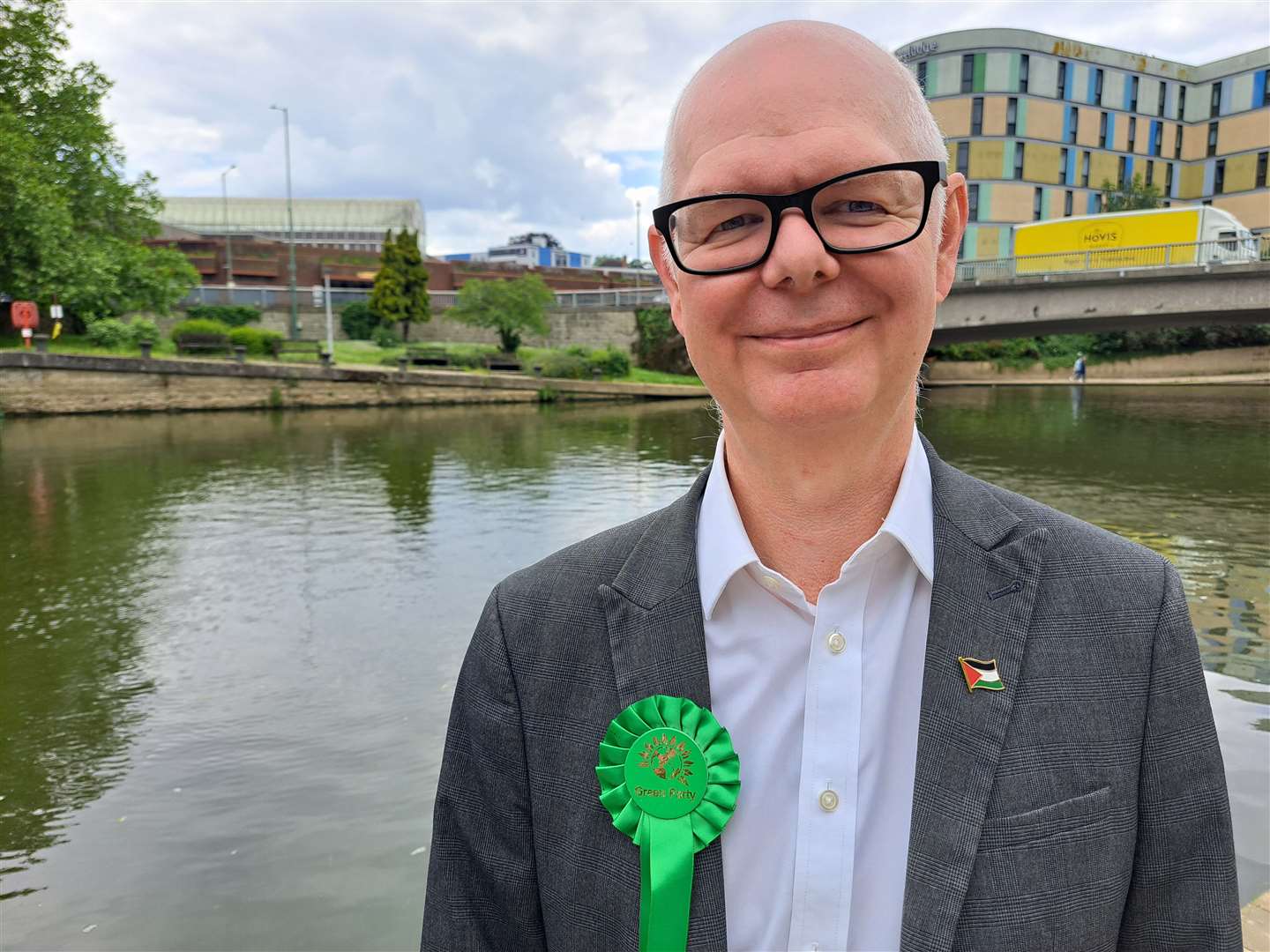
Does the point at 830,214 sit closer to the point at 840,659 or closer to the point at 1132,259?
the point at 840,659

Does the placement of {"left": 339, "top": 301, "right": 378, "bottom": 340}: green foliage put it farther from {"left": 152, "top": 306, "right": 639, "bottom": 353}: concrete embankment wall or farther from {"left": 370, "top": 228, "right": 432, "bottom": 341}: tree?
{"left": 370, "top": 228, "right": 432, "bottom": 341}: tree

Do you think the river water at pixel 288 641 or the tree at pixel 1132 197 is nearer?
the river water at pixel 288 641

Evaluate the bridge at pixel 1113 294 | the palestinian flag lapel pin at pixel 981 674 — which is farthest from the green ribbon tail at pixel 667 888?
the bridge at pixel 1113 294

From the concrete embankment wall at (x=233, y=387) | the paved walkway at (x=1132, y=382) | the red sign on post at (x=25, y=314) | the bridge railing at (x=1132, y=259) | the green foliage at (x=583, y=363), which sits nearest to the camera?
the bridge railing at (x=1132, y=259)

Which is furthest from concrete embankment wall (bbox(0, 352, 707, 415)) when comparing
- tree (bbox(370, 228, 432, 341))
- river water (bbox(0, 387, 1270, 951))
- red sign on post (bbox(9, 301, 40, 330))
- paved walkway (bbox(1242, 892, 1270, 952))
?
paved walkway (bbox(1242, 892, 1270, 952))

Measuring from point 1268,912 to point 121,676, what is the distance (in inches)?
301

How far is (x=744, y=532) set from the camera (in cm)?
152

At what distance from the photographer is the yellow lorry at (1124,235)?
32.8 m

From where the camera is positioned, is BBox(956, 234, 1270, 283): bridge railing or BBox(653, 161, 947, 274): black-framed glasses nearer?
BBox(653, 161, 947, 274): black-framed glasses

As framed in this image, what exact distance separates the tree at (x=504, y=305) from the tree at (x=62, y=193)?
494 inches

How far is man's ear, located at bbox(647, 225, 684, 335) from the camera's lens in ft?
5.09

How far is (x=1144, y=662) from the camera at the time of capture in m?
1.35

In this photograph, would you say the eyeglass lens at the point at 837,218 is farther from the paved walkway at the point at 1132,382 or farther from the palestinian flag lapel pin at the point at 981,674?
the paved walkway at the point at 1132,382

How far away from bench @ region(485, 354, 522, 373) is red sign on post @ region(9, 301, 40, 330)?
15477mm
